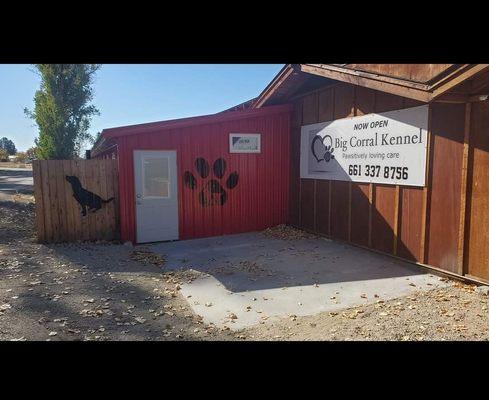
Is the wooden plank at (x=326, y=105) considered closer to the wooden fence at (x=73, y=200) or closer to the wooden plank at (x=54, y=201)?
the wooden fence at (x=73, y=200)

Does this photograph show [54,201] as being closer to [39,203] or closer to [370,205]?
[39,203]

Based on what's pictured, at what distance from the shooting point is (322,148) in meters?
9.20

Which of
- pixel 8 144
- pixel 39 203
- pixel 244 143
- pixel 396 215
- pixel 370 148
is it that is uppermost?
pixel 8 144

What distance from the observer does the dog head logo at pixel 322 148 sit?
8.93m

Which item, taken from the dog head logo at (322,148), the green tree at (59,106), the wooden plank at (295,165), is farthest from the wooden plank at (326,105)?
the green tree at (59,106)

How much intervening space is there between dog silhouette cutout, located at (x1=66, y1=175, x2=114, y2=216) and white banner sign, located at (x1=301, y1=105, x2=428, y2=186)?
5.55 metres

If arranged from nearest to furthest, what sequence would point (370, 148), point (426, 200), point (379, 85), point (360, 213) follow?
point (426, 200) < point (379, 85) < point (370, 148) < point (360, 213)

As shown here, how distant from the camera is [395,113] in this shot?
696cm

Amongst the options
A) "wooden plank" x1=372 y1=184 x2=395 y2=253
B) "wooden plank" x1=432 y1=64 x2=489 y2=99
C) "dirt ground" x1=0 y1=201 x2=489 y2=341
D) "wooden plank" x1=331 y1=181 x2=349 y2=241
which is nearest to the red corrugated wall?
"wooden plank" x1=331 y1=181 x2=349 y2=241

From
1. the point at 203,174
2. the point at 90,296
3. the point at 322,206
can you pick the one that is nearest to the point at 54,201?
the point at 203,174

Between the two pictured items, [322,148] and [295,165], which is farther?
[295,165]

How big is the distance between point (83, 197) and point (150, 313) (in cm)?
510
